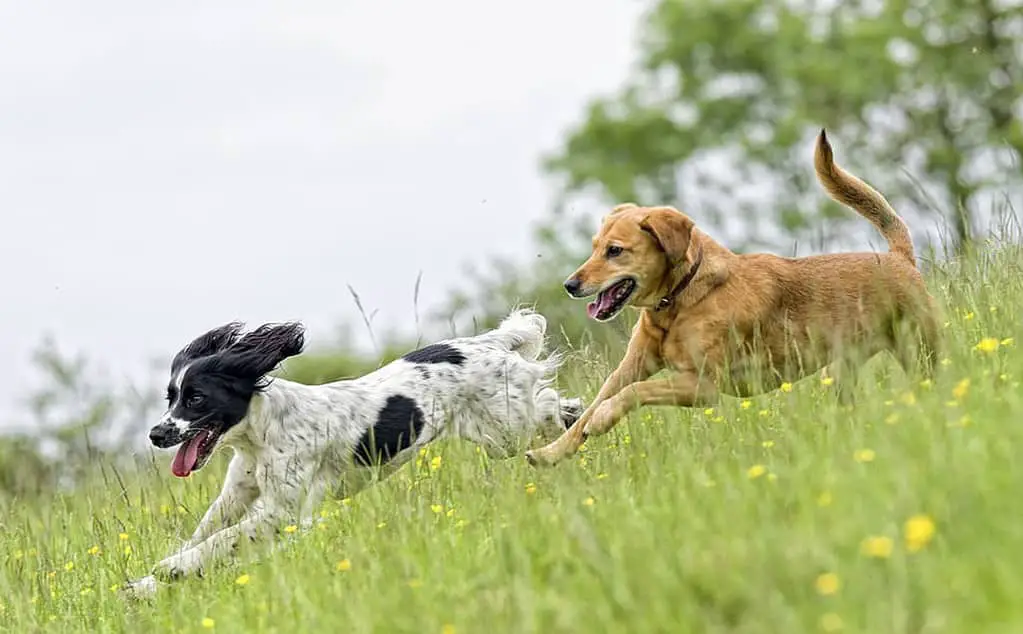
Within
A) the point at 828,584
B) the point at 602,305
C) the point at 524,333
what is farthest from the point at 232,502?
the point at 828,584

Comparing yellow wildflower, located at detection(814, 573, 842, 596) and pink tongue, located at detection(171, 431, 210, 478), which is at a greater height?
pink tongue, located at detection(171, 431, 210, 478)

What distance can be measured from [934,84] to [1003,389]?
2692cm

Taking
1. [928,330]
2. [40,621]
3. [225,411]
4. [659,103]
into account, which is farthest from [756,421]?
[659,103]

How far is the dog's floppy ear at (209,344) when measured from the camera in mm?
7195

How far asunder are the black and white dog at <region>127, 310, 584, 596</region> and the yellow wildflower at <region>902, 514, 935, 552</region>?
9.29ft

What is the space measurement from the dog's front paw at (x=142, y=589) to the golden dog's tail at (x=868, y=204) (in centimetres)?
396

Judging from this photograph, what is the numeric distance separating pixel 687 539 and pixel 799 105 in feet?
94.5

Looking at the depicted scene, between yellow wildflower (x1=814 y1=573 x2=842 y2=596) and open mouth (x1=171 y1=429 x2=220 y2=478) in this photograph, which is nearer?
yellow wildflower (x1=814 y1=573 x2=842 y2=596)

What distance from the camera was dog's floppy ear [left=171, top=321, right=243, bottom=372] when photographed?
720 centimetres

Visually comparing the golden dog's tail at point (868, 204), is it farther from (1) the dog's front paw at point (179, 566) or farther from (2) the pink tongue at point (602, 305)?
(1) the dog's front paw at point (179, 566)

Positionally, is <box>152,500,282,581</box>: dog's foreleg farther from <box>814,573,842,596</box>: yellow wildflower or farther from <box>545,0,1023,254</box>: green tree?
<box>545,0,1023,254</box>: green tree

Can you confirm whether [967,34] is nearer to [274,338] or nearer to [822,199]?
[822,199]

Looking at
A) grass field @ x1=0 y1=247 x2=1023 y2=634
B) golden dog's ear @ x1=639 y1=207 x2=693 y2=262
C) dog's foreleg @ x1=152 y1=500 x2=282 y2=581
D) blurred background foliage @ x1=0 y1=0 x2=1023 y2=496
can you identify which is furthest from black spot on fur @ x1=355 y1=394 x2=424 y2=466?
blurred background foliage @ x1=0 y1=0 x2=1023 y2=496

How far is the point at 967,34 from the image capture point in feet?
98.3
